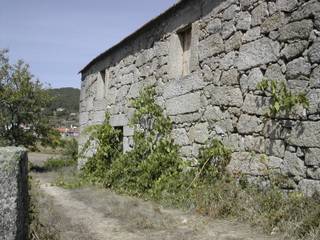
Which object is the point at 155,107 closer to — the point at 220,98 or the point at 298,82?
the point at 220,98

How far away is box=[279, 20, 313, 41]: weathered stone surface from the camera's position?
5.19 metres

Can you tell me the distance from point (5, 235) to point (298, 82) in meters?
3.76

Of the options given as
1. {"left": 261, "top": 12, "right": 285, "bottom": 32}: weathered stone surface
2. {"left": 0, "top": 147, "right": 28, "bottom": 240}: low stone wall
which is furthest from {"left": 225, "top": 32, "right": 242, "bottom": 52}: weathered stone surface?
{"left": 0, "top": 147, "right": 28, "bottom": 240}: low stone wall

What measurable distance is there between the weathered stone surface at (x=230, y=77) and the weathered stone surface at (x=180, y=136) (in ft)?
Result: 4.25

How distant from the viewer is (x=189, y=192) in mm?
6445

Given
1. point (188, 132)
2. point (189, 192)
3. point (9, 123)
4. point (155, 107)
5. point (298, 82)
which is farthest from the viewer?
point (9, 123)

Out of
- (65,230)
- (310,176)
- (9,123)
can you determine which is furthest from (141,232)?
(9,123)

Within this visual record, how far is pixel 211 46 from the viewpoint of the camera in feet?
23.1

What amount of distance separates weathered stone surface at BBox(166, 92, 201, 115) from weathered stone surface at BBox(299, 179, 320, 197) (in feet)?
8.12

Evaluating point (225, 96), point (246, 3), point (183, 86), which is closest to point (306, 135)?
point (225, 96)

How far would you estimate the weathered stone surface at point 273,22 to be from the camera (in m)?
5.59

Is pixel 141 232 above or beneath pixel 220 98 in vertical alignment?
beneath

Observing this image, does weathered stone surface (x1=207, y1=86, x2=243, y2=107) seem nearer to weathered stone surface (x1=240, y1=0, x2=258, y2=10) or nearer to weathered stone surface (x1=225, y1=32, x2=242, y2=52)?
weathered stone surface (x1=225, y1=32, x2=242, y2=52)

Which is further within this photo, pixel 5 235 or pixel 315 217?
pixel 315 217
